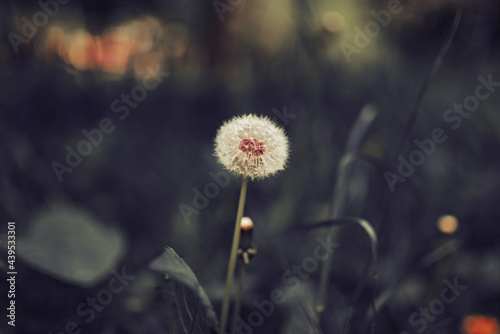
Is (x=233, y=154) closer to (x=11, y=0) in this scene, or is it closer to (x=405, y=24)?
(x=11, y=0)

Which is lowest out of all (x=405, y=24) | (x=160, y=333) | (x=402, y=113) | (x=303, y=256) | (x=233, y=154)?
(x=160, y=333)

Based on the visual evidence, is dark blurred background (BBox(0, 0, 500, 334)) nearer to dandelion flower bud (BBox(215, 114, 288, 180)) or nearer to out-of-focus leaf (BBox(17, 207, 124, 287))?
out-of-focus leaf (BBox(17, 207, 124, 287))

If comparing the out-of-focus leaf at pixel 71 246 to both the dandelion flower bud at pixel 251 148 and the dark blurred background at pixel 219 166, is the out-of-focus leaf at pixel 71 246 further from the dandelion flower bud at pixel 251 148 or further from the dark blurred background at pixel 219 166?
the dandelion flower bud at pixel 251 148

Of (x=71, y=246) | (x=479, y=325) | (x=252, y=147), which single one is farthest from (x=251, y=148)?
(x=479, y=325)

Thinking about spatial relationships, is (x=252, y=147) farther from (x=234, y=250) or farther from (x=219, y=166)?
(x=219, y=166)

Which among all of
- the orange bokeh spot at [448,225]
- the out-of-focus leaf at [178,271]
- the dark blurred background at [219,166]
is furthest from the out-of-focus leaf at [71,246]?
the orange bokeh spot at [448,225]

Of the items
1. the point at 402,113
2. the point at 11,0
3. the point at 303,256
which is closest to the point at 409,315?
the point at 303,256
